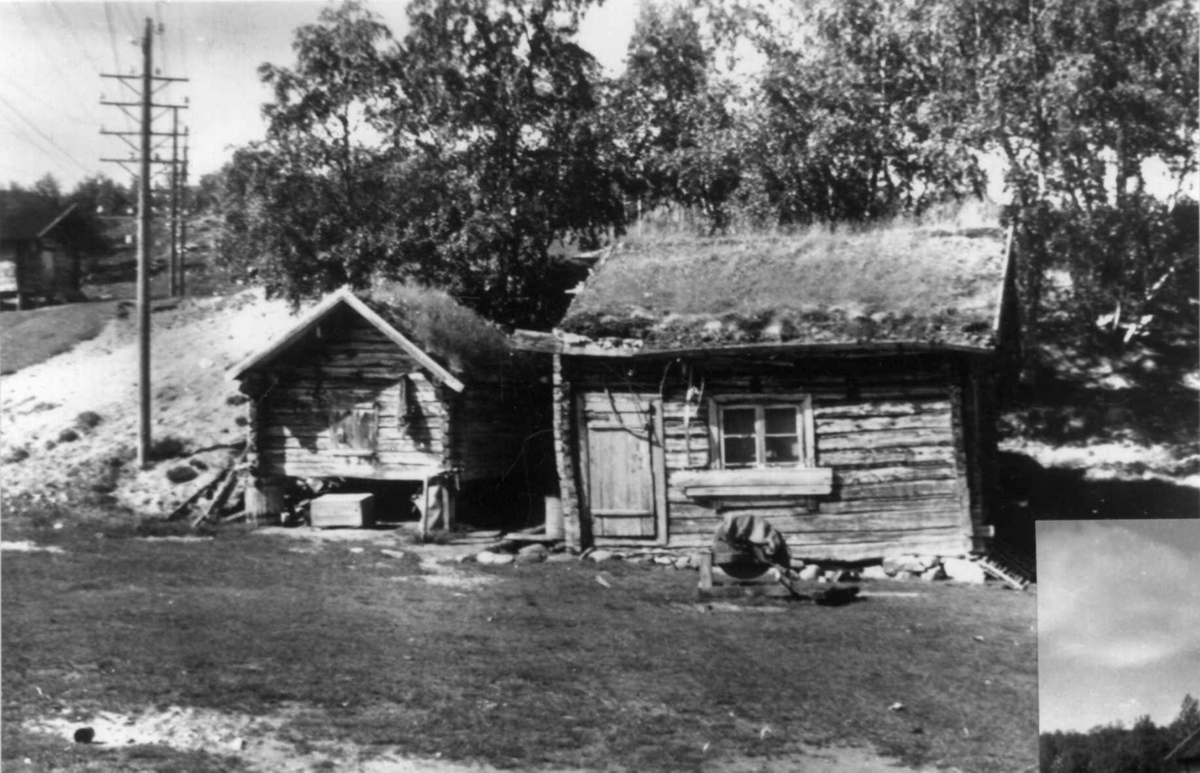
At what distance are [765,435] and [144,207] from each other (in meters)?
6.15

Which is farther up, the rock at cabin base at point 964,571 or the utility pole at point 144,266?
the utility pole at point 144,266

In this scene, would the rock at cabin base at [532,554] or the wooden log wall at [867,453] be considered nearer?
the wooden log wall at [867,453]

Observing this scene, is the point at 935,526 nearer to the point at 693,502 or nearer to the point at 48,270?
the point at 693,502

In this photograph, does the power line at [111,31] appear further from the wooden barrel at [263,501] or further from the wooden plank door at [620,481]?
the wooden barrel at [263,501]

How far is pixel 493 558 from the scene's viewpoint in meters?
10.1

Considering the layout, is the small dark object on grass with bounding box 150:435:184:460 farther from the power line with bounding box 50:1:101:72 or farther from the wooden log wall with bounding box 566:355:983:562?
the wooden log wall with bounding box 566:355:983:562

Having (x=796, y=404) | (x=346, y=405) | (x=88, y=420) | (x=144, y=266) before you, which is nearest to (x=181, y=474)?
(x=346, y=405)

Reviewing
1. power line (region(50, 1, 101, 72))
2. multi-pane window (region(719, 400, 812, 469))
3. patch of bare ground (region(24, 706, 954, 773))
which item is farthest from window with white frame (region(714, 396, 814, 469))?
power line (region(50, 1, 101, 72))

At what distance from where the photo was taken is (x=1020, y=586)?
935 cm

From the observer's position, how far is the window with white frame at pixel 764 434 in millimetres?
10414

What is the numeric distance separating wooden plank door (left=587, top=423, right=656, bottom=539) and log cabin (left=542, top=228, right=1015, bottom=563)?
0.01 meters

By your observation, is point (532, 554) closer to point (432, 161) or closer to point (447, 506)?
point (447, 506)

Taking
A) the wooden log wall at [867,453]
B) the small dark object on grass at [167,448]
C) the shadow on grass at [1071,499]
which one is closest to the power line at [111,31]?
the small dark object on grass at [167,448]

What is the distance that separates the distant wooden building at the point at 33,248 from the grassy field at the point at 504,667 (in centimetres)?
204
